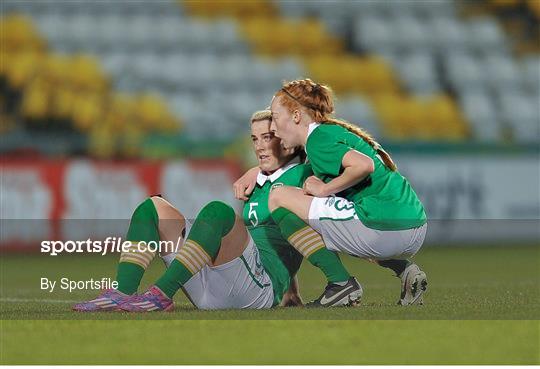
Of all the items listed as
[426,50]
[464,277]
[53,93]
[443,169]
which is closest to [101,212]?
[53,93]

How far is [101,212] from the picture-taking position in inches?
560

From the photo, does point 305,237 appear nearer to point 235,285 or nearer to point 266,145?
point 235,285

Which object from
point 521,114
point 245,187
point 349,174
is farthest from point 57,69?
point 349,174

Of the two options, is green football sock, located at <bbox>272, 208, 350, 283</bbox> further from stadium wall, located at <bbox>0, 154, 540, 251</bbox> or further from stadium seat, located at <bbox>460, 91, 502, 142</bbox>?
stadium seat, located at <bbox>460, 91, 502, 142</bbox>

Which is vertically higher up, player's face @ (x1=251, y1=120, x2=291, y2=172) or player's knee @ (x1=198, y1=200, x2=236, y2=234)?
player's face @ (x1=251, y1=120, x2=291, y2=172)

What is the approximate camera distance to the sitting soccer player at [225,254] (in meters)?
5.73

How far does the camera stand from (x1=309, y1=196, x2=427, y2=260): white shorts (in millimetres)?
5895

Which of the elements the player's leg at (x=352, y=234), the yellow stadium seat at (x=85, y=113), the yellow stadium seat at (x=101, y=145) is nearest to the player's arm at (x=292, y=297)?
the player's leg at (x=352, y=234)

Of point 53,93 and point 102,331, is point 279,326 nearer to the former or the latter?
point 102,331

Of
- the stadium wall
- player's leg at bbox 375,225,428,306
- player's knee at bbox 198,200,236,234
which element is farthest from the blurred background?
player's knee at bbox 198,200,236,234

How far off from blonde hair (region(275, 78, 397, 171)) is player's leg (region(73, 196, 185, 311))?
2.82 feet

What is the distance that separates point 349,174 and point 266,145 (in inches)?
24.3

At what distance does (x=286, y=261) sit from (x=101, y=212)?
8397 mm

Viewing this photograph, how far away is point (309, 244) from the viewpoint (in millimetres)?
5895
